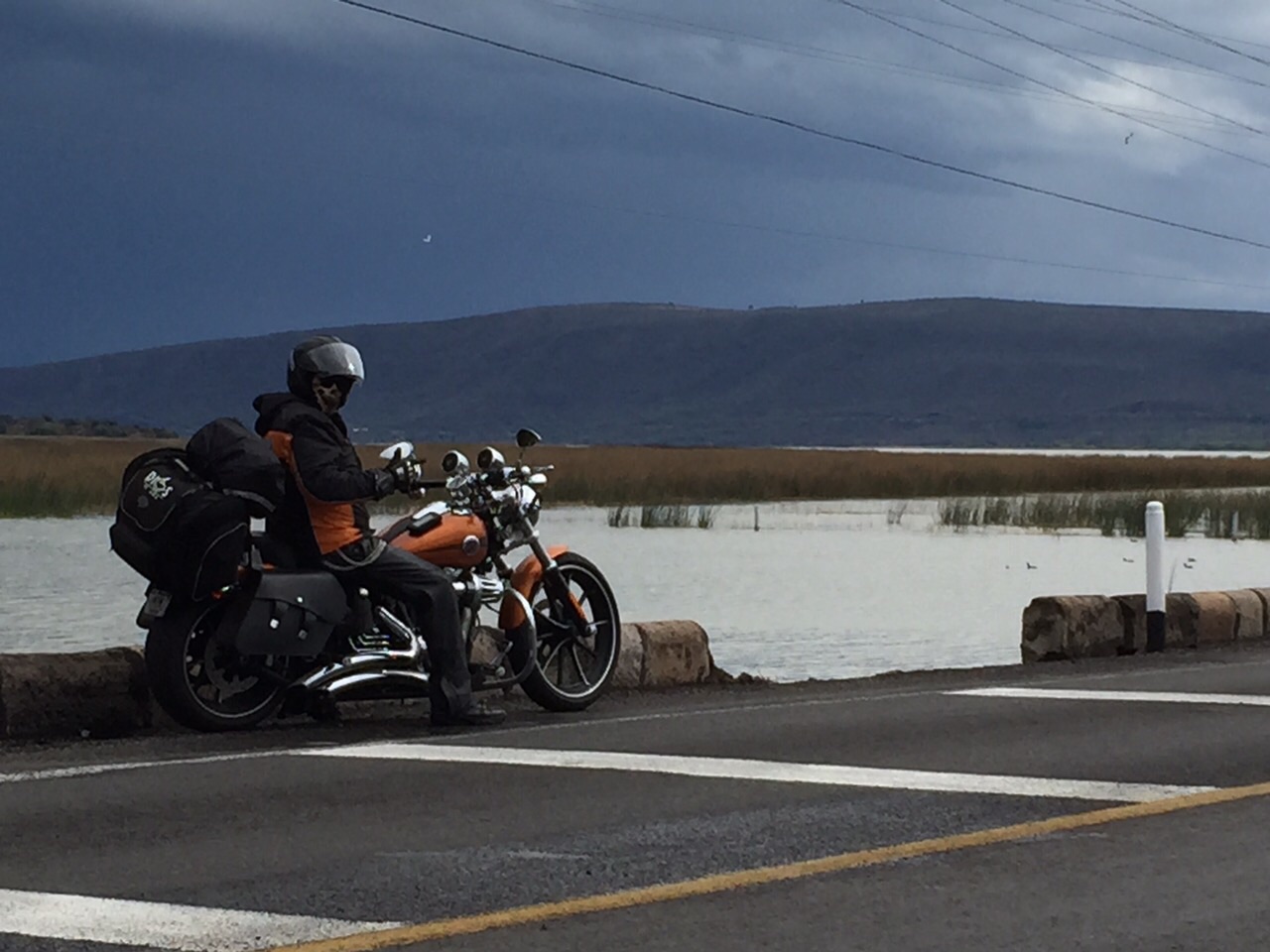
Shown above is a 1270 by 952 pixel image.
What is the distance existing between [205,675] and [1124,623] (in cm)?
896

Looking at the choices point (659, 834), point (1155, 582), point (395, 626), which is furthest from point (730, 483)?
point (659, 834)

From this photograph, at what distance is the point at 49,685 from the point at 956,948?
6.67 m

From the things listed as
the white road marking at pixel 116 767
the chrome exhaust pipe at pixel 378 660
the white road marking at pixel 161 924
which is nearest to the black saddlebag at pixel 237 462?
the chrome exhaust pipe at pixel 378 660

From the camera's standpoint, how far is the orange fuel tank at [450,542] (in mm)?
12281

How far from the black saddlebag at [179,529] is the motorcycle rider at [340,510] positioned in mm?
458

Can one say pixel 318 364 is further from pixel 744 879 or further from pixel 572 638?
pixel 744 879

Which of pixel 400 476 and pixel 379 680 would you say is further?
pixel 379 680

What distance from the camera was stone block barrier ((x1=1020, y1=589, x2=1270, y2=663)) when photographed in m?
17.7

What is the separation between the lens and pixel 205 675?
11586 millimetres

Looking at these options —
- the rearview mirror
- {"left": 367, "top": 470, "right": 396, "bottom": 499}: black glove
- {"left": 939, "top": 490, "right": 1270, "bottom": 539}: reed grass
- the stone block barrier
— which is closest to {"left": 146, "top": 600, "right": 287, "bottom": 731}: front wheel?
{"left": 367, "top": 470, "right": 396, "bottom": 499}: black glove

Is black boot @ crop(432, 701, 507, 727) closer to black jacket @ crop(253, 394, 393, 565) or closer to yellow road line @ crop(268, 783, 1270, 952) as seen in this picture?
black jacket @ crop(253, 394, 393, 565)

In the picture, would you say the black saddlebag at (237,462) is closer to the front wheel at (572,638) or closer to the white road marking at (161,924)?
the front wheel at (572,638)

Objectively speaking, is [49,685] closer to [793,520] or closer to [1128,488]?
[793,520]

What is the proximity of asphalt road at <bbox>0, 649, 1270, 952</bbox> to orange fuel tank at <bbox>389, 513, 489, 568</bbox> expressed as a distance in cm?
92
